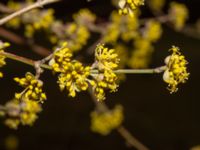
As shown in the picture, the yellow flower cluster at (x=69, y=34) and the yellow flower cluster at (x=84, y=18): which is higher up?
the yellow flower cluster at (x=84, y=18)

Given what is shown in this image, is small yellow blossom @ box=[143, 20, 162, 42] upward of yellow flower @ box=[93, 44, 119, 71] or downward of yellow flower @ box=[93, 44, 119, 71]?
upward

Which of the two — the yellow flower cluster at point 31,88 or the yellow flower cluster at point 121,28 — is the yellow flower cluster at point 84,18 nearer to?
Answer: the yellow flower cluster at point 121,28

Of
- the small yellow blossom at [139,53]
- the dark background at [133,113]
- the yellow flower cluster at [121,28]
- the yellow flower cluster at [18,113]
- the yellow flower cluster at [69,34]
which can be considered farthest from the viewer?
the dark background at [133,113]

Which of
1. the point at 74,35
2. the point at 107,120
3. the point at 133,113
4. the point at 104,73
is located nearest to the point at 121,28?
the point at 74,35

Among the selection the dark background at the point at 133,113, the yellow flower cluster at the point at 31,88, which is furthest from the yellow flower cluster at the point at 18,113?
the dark background at the point at 133,113

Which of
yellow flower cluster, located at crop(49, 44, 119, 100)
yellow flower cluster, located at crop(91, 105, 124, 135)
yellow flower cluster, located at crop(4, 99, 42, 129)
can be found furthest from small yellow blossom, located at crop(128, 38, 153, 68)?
yellow flower cluster, located at crop(49, 44, 119, 100)

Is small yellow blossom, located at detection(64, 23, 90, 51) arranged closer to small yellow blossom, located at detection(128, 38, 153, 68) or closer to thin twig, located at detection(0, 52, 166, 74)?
small yellow blossom, located at detection(128, 38, 153, 68)

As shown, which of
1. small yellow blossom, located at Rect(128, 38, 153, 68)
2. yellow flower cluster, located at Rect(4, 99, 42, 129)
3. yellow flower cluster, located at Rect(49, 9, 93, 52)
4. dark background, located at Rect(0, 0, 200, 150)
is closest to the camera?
yellow flower cluster, located at Rect(4, 99, 42, 129)

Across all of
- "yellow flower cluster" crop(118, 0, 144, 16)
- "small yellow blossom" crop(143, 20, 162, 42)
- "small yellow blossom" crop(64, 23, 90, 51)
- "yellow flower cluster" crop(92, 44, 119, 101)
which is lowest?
"yellow flower cluster" crop(92, 44, 119, 101)
